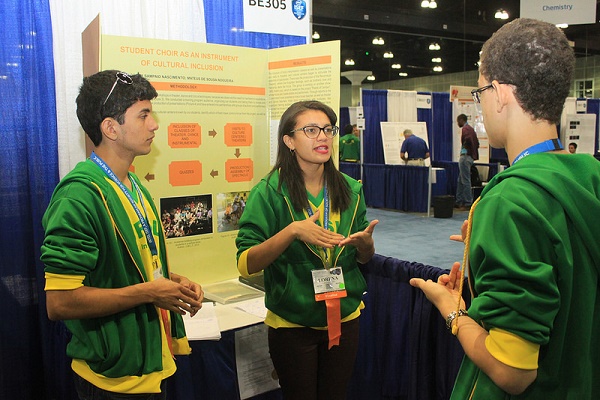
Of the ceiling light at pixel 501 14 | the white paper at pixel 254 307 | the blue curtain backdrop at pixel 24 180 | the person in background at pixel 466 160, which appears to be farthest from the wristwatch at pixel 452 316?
the ceiling light at pixel 501 14

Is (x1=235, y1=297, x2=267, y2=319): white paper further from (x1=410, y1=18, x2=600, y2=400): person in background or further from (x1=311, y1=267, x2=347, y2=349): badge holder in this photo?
(x1=410, y1=18, x2=600, y2=400): person in background

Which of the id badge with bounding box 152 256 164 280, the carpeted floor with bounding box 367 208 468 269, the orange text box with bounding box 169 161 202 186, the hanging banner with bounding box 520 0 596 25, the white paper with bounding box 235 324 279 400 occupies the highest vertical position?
the hanging banner with bounding box 520 0 596 25

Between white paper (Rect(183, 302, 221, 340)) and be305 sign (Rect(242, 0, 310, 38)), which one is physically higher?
be305 sign (Rect(242, 0, 310, 38))

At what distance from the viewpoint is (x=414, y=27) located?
13.1 m

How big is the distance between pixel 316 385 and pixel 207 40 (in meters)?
2.02

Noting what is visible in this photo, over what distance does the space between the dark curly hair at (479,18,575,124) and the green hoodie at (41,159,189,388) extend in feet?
3.46

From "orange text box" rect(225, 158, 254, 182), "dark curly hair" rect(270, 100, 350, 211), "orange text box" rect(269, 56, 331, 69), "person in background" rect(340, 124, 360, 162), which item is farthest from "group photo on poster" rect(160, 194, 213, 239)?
"person in background" rect(340, 124, 360, 162)

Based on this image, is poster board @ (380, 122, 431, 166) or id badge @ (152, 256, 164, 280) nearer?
id badge @ (152, 256, 164, 280)

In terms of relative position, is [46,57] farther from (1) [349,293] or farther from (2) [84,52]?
(1) [349,293]

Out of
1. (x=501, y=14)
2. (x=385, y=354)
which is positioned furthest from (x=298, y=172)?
(x=501, y=14)

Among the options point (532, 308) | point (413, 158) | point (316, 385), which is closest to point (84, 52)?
point (316, 385)

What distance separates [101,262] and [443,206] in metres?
8.52

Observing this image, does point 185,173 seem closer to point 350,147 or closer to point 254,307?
point 254,307

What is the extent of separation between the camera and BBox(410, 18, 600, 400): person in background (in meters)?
0.88
